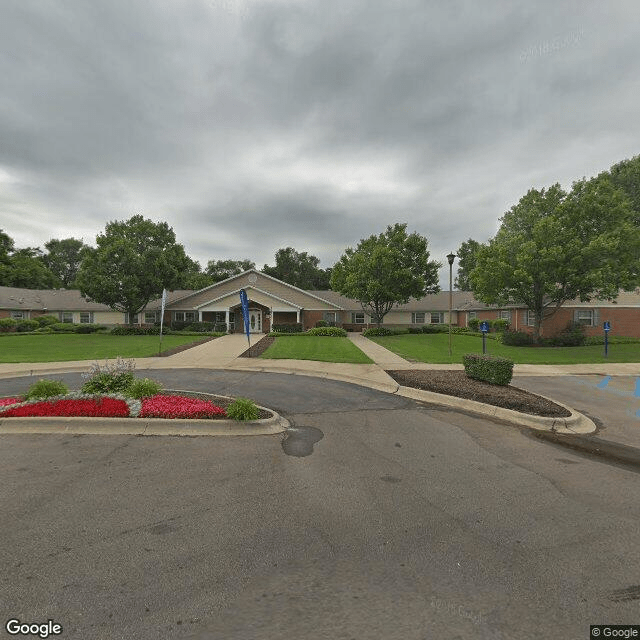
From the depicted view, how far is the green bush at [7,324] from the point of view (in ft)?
Answer: 109

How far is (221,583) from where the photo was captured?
282 cm

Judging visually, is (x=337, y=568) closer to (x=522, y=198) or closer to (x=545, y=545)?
(x=545, y=545)

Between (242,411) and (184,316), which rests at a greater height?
(184,316)

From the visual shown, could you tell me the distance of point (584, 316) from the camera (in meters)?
28.9

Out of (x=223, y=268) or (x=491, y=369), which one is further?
(x=223, y=268)

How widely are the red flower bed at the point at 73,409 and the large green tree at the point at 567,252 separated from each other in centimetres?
2273

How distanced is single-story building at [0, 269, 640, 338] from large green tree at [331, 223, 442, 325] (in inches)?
194

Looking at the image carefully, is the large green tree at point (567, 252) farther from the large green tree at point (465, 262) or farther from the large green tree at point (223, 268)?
the large green tree at point (223, 268)

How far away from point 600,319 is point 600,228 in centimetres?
1020

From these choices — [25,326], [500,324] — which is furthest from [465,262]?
[25,326]

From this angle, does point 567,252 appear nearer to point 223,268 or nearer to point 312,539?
point 312,539

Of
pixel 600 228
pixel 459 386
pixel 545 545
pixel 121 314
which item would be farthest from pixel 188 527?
pixel 121 314

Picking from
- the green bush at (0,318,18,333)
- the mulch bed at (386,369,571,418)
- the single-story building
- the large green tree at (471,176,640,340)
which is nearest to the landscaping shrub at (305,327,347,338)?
the single-story building

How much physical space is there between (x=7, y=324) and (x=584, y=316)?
54.5 meters
